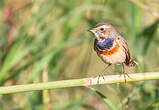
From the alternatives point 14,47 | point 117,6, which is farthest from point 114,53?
point 117,6

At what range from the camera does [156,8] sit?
427 cm

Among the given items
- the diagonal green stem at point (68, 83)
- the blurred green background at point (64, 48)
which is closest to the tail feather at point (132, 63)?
the blurred green background at point (64, 48)

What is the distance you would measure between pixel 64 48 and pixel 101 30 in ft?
3.02

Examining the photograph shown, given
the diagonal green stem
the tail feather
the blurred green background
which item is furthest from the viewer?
the blurred green background

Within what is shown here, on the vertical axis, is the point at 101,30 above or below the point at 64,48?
below

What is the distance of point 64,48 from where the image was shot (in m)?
3.93

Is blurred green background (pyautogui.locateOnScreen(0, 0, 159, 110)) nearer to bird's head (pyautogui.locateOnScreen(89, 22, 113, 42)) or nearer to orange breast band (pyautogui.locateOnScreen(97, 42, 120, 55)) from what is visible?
orange breast band (pyautogui.locateOnScreen(97, 42, 120, 55))

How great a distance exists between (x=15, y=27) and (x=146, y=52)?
1.32 m

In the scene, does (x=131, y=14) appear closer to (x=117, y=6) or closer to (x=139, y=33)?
(x=139, y=33)

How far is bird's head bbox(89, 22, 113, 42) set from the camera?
303 cm

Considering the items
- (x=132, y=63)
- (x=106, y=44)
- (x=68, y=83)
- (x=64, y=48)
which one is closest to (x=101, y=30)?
(x=106, y=44)

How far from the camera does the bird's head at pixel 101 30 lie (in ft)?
9.93

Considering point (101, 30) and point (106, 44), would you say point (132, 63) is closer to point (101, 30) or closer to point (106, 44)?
point (106, 44)

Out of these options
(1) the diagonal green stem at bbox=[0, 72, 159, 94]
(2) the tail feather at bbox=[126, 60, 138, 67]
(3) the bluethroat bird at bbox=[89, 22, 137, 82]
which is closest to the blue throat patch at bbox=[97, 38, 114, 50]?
(3) the bluethroat bird at bbox=[89, 22, 137, 82]
